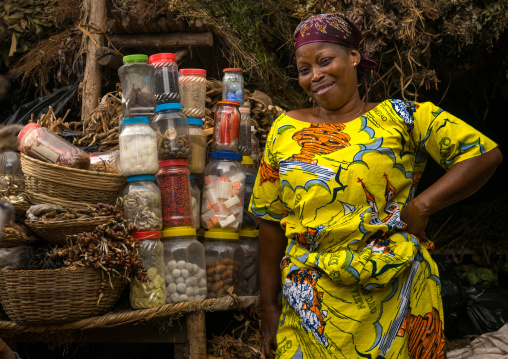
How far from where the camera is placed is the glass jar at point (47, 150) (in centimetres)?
287

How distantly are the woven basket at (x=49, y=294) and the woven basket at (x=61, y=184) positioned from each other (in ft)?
1.27

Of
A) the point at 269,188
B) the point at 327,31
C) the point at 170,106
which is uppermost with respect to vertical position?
the point at 327,31

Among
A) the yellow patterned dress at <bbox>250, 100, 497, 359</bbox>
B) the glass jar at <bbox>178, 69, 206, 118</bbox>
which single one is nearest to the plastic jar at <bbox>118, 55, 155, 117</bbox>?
the glass jar at <bbox>178, 69, 206, 118</bbox>

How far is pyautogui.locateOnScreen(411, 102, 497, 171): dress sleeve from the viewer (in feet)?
6.77

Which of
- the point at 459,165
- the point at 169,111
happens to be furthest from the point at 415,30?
the point at 459,165

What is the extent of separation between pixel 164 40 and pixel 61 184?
2.12m

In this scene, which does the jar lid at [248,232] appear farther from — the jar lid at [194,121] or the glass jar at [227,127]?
the jar lid at [194,121]

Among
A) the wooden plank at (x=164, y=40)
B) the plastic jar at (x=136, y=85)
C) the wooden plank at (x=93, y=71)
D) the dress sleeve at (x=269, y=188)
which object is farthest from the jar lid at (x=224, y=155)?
the wooden plank at (x=93, y=71)

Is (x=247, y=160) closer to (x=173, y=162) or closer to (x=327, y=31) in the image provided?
(x=173, y=162)

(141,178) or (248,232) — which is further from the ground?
(141,178)

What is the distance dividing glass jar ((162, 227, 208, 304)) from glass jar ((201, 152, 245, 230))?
0.64ft

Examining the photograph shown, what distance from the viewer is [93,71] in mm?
4688

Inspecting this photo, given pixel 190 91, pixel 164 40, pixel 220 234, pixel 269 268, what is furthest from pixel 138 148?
pixel 164 40

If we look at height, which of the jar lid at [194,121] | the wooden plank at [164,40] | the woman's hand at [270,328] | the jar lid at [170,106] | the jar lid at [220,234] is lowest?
the woman's hand at [270,328]
